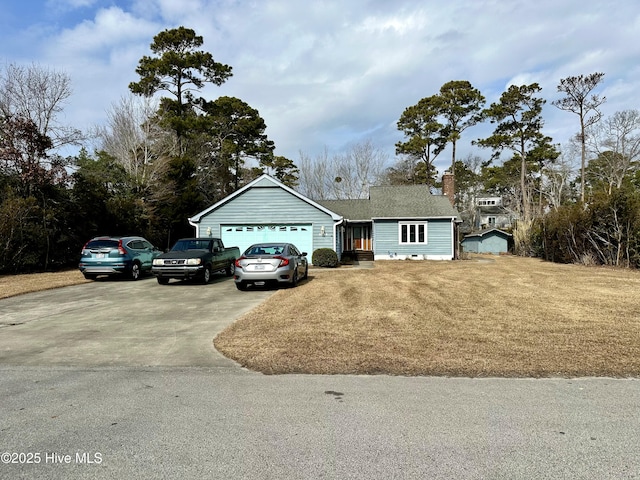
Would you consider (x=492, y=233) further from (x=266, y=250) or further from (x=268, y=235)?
(x=266, y=250)

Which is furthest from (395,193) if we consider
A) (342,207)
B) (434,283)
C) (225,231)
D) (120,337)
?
(120,337)

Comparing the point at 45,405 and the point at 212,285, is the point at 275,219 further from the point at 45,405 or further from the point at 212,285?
the point at 45,405

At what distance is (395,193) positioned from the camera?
97.9 ft

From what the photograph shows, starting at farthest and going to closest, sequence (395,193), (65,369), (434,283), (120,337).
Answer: (395,193) < (434,283) < (120,337) < (65,369)

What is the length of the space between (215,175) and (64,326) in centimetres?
3037

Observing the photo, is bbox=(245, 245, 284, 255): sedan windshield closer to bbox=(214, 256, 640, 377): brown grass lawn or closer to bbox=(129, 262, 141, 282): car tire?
bbox=(214, 256, 640, 377): brown grass lawn

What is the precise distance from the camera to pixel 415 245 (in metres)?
27.0

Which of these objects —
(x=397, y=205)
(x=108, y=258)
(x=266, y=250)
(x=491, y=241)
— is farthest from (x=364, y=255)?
(x=491, y=241)

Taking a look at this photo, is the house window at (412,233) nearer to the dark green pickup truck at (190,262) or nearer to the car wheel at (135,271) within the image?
the dark green pickup truck at (190,262)

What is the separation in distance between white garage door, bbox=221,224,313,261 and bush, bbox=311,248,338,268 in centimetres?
149

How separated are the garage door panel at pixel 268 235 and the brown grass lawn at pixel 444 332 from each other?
35.8ft

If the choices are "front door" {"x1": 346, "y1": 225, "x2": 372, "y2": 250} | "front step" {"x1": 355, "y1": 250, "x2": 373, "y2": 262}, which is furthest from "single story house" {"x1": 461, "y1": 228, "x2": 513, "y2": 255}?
"front step" {"x1": 355, "y1": 250, "x2": 373, "y2": 262}

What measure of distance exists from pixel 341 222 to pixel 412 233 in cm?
637

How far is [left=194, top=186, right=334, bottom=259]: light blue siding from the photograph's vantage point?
2322cm
